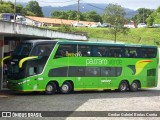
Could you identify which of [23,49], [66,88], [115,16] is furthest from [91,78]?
[115,16]

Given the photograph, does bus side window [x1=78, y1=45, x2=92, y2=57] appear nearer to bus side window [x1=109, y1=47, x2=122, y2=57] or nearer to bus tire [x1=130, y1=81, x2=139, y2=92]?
bus side window [x1=109, y1=47, x2=122, y2=57]

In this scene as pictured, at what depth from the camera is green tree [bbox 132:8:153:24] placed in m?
146

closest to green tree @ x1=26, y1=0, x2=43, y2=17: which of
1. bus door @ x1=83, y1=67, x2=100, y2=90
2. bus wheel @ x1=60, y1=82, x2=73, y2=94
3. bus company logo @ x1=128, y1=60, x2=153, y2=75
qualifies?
bus company logo @ x1=128, y1=60, x2=153, y2=75

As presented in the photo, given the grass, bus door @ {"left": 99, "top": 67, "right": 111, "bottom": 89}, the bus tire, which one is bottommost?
the bus tire

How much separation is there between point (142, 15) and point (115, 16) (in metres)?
93.9

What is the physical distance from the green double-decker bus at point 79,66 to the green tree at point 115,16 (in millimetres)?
29476

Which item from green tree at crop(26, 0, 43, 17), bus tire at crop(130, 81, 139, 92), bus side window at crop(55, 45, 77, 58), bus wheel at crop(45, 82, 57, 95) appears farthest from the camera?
green tree at crop(26, 0, 43, 17)

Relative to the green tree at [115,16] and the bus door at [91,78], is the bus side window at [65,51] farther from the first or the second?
the green tree at [115,16]

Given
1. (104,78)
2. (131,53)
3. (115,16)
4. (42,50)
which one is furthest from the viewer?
(115,16)

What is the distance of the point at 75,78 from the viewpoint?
23766mm

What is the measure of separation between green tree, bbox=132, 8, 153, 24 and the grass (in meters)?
52.3

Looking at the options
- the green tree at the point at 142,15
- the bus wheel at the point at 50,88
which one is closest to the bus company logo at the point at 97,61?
the bus wheel at the point at 50,88

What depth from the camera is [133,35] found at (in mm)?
86375

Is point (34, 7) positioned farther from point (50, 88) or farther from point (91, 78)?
point (50, 88)
